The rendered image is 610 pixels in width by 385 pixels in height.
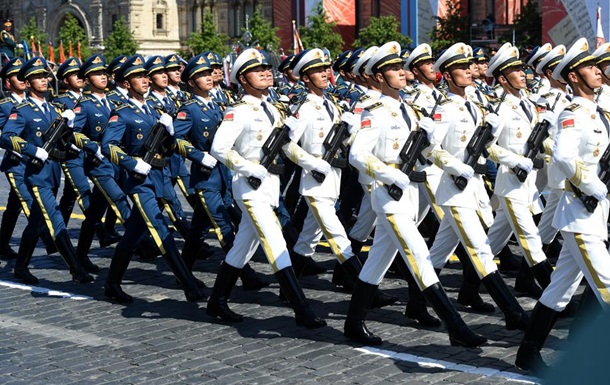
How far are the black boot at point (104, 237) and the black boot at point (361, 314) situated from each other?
5227 millimetres

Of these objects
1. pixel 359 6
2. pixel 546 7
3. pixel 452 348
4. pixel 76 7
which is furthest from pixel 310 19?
pixel 452 348

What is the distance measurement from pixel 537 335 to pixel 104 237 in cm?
661

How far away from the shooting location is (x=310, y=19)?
57.7 metres

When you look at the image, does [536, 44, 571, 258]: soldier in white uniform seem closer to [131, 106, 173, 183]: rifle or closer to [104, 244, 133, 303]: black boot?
[131, 106, 173, 183]: rifle

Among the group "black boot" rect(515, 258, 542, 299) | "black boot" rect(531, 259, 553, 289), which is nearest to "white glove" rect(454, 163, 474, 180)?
"black boot" rect(531, 259, 553, 289)

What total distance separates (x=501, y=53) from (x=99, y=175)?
3.85m

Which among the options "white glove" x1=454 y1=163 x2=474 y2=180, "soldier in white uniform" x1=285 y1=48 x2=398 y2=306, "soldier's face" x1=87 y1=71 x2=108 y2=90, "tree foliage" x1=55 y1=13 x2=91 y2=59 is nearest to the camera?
"white glove" x1=454 y1=163 x2=474 y2=180

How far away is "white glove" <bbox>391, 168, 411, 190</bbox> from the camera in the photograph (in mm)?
6895

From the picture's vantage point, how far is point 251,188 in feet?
25.0

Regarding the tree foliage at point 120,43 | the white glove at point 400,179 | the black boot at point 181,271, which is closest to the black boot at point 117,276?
the black boot at point 181,271

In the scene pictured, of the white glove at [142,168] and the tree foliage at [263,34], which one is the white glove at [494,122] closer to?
the white glove at [142,168]

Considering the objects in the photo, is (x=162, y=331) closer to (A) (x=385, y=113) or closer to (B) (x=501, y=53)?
(A) (x=385, y=113)

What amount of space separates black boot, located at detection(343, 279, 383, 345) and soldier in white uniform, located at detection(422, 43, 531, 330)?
2.44 feet

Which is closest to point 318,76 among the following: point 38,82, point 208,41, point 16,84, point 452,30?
point 38,82
